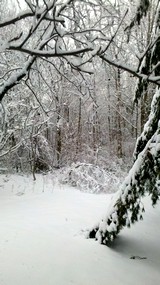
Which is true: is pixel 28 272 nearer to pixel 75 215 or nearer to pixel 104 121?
pixel 75 215

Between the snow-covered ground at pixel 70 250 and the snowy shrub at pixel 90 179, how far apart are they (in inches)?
190

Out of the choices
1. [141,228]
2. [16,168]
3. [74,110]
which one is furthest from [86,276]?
[74,110]

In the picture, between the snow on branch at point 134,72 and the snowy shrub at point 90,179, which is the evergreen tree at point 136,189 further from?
the snowy shrub at point 90,179

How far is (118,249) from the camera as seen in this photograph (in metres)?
4.54

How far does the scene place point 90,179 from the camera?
11.9 metres

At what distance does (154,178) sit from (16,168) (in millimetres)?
11123

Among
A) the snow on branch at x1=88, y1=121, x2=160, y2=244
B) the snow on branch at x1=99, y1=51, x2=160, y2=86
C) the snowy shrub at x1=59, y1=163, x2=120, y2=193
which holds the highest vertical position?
the snow on branch at x1=99, y1=51, x2=160, y2=86

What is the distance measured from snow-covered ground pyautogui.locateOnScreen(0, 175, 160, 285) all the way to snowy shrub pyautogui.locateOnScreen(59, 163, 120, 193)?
4.82 meters

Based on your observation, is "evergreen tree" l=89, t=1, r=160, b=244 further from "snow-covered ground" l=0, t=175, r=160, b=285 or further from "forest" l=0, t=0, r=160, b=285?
"snow-covered ground" l=0, t=175, r=160, b=285

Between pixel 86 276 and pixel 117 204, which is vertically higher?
pixel 117 204

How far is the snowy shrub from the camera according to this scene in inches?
458

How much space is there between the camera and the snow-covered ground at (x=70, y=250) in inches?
140

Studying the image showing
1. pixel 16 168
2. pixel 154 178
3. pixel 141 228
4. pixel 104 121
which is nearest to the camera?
pixel 154 178

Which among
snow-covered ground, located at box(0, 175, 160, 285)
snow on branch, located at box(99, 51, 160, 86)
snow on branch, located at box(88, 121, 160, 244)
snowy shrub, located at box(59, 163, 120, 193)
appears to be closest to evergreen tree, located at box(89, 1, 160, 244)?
snow on branch, located at box(88, 121, 160, 244)
